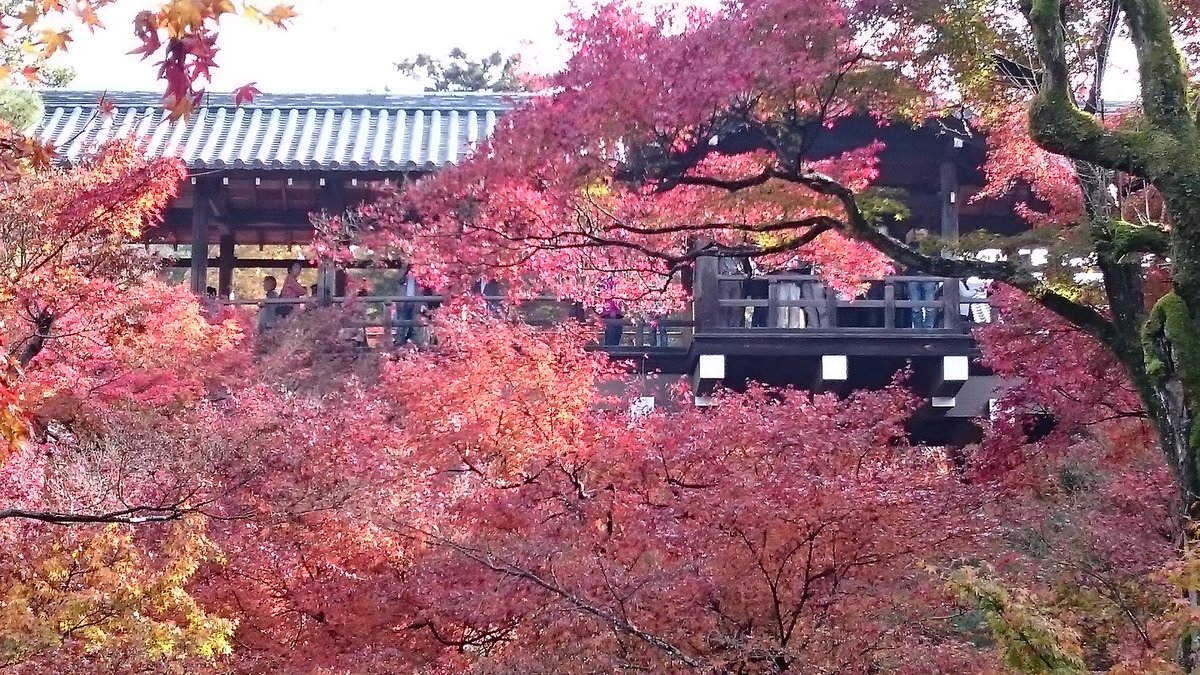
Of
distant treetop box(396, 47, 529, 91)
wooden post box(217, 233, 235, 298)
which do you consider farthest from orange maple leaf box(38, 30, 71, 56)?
distant treetop box(396, 47, 529, 91)

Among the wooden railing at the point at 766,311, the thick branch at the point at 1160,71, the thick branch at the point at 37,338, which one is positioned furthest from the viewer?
the wooden railing at the point at 766,311

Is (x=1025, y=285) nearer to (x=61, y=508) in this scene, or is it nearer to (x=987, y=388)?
(x=61, y=508)

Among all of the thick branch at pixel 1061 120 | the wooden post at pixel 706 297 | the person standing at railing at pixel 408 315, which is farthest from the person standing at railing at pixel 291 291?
the thick branch at pixel 1061 120

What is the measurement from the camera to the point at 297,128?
1451 centimetres

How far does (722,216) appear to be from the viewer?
6418mm

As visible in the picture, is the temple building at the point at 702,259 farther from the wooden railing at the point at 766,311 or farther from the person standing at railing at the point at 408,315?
the person standing at railing at the point at 408,315

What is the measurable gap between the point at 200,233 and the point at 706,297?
5.82 metres

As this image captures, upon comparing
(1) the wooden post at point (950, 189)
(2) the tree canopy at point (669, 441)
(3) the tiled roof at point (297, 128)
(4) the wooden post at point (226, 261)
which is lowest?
(2) the tree canopy at point (669, 441)

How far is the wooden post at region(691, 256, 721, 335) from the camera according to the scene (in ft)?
37.1

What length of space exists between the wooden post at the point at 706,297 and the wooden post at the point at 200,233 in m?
5.41

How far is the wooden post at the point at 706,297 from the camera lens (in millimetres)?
11320

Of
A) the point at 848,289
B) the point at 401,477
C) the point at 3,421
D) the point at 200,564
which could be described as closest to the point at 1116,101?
the point at 848,289

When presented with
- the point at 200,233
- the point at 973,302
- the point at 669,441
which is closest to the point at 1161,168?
the point at 669,441

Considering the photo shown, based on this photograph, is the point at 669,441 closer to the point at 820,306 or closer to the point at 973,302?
the point at 820,306
